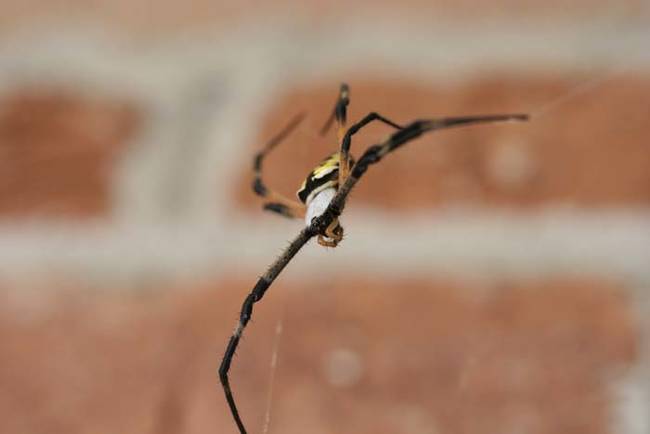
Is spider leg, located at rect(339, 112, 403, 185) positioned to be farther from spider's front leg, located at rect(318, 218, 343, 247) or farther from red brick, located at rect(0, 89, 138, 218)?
red brick, located at rect(0, 89, 138, 218)

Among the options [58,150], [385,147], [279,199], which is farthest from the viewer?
[58,150]

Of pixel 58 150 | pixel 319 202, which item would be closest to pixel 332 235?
pixel 319 202

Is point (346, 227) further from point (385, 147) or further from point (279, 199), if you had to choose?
point (385, 147)

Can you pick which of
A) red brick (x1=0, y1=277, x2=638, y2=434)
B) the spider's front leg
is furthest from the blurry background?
the spider's front leg

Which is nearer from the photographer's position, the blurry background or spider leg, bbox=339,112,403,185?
spider leg, bbox=339,112,403,185

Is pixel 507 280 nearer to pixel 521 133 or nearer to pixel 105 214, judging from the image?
pixel 521 133

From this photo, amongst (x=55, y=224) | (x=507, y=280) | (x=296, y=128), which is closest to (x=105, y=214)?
(x=55, y=224)
